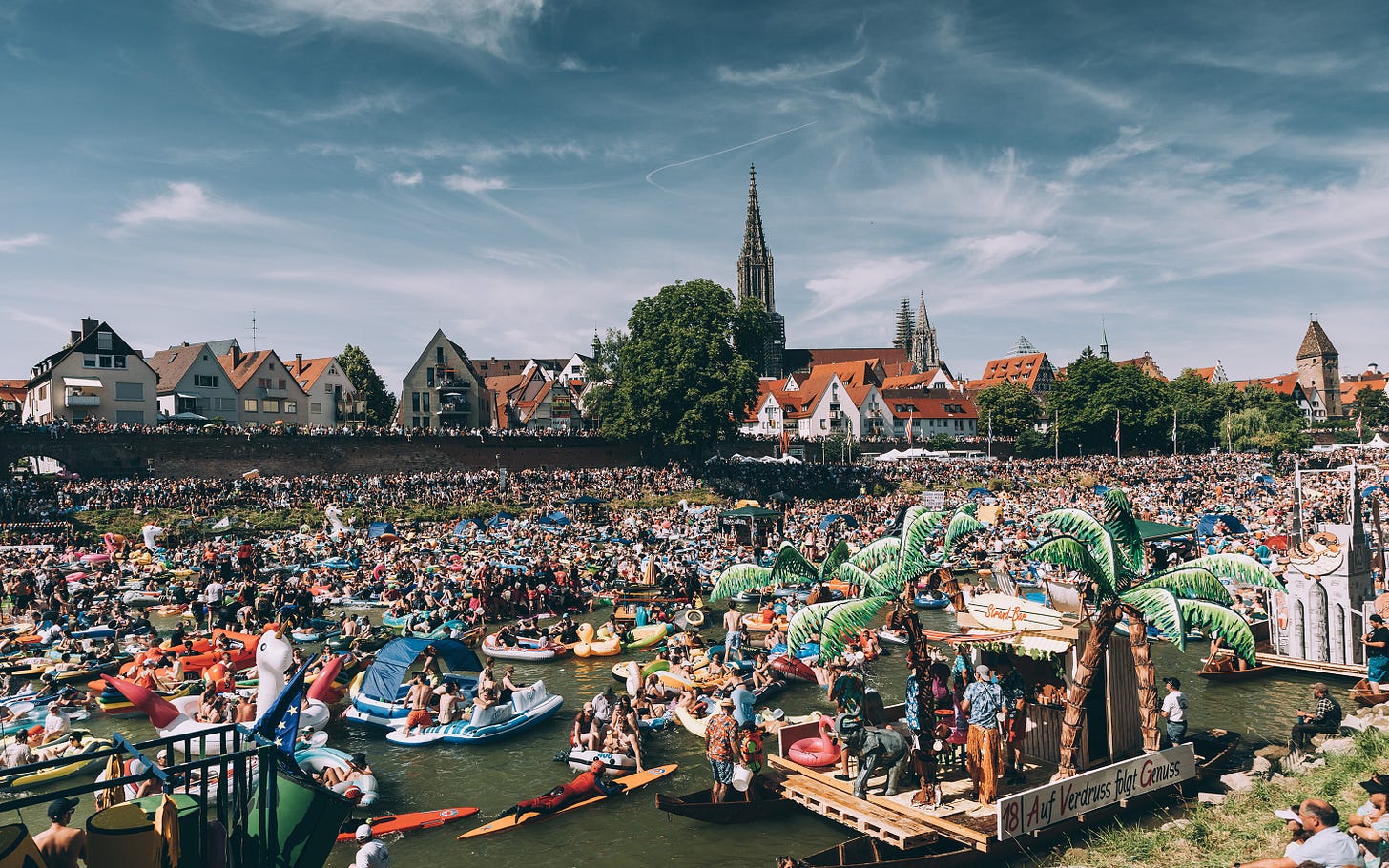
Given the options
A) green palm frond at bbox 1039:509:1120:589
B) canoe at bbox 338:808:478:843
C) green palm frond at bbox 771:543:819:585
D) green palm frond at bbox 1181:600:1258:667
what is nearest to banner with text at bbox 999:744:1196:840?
green palm frond at bbox 1181:600:1258:667

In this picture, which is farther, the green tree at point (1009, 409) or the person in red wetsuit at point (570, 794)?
the green tree at point (1009, 409)

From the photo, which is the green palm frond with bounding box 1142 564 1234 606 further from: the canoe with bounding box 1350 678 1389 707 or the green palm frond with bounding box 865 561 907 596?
the canoe with bounding box 1350 678 1389 707

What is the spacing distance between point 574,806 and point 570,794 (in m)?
0.21

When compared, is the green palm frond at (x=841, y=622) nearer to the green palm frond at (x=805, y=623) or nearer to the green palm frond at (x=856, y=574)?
the green palm frond at (x=805, y=623)

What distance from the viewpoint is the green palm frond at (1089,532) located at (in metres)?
14.0

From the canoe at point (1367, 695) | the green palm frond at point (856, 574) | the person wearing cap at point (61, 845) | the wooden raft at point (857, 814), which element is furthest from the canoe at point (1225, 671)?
the person wearing cap at point (61, 845)

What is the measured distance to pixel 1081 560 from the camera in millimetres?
14023

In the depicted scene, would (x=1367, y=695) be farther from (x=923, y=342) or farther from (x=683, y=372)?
(x=923, y=342)

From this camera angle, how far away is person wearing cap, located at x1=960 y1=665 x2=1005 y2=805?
43.0 feet

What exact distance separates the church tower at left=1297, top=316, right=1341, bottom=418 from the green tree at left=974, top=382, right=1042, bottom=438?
86.3 m

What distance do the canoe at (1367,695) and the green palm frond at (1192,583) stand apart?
6754 millimetres

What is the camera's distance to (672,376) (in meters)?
62.7

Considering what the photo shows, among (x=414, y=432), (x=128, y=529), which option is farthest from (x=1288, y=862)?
(x=414, y=432)

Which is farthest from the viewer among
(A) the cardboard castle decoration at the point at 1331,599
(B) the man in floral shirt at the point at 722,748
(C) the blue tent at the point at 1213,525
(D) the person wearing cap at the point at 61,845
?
(C) the blue tent at the point at 1213,525
